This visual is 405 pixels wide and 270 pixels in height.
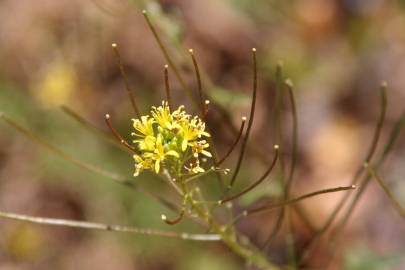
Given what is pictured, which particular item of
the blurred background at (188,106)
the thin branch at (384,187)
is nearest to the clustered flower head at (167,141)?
the thin branch at (384,187)

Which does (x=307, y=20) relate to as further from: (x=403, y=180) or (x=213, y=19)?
(x=403, y=180)

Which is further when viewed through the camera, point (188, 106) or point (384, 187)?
point (188, 106)

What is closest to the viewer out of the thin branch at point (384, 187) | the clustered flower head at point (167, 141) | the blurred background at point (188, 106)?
the clustered flower head at point (167, 141)

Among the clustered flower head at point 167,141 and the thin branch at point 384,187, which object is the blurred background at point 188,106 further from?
the clustered flower head at point 167,141

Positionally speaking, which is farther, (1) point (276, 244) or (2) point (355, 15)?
(2) point (355, 15)

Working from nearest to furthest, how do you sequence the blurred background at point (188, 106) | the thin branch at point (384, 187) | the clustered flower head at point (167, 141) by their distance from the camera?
the clustered flower head at point (167, 141) → the thin branch at point (384, 187) → the blurred background at point (188, 106)

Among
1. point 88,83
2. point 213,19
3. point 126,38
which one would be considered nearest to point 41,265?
point 88,83

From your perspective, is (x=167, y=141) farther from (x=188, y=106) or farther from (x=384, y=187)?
(x=188, y=106)

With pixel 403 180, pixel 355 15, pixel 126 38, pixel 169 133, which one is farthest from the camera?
pixel 126 38

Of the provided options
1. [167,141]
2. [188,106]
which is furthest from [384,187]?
[188,106]
